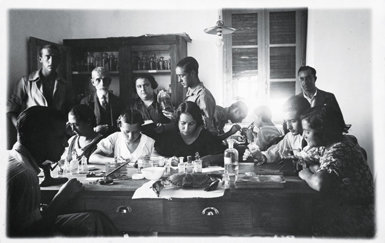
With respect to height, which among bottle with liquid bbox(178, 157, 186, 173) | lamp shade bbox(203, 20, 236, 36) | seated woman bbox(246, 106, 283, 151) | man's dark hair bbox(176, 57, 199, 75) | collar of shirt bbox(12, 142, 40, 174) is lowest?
bottle with liquid bbox(178, 157, 186, 173)

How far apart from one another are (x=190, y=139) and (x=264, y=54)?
757 millimetres

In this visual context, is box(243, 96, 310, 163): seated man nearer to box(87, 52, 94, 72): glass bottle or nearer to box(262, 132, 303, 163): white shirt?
box(262, 132, 303, 163): white shirt

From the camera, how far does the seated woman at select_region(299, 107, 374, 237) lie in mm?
2043

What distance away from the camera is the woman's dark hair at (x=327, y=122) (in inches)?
83.7

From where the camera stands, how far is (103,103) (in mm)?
2467

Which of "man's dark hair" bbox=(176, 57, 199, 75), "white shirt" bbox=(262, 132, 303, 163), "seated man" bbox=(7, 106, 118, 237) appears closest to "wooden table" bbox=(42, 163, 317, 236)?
"seated man" bbox=(7, 106, 118, 237)

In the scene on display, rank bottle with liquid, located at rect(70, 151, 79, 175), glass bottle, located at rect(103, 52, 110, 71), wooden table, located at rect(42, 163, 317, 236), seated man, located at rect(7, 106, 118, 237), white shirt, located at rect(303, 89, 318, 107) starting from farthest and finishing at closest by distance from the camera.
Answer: glass bottle, located at rect(103, 52, 110, 71), bottle with liquid, located at rect(70, 151, 79, 175), white shirt, located at rect(303, 89, 318, 107), seated man, located at rect(7, 106, 118, 237), wooden table, located at rect(42, 163, 317, 236)

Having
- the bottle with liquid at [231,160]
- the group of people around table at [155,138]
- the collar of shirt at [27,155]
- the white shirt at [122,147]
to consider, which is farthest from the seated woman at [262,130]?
the collar of shirt at [27,155]

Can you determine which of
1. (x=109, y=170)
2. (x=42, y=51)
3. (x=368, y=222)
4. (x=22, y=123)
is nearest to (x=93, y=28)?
(x=42, y=51)

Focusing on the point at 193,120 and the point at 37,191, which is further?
the point at 193,120

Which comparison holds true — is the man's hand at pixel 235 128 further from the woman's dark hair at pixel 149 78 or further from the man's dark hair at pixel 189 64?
the woman's dark hair at pixel 149 78

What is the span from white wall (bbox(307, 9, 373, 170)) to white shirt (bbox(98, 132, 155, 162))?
1.17 meters

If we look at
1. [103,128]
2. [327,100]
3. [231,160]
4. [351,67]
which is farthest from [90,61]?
[351,67]

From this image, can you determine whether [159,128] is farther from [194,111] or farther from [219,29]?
[219,29]
